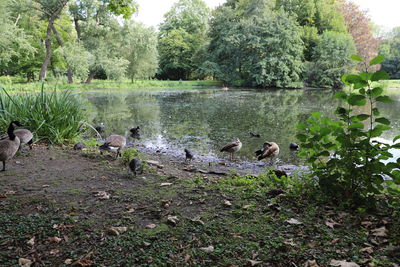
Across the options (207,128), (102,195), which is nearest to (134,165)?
(102,195)

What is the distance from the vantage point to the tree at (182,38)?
2202 inches

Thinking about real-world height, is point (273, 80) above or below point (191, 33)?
below

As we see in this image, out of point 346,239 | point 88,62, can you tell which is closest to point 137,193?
point 346,239

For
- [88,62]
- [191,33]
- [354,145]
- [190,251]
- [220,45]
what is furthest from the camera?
[191,33]

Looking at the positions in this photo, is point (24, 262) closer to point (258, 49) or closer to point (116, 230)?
point (116, 230)

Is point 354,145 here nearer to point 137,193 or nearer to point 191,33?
point 137,193

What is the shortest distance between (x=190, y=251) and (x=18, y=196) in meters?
2.53

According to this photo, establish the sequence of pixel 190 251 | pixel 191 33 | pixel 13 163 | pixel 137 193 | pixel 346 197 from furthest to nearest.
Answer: pixel 191 33, pixel 13 163, pixel 137 193, pixel 346 197, pixel 190 251

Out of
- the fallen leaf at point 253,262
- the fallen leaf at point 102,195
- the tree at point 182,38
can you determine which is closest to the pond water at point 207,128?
the fallen leaf at point 102,195

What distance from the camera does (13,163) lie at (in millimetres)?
5320

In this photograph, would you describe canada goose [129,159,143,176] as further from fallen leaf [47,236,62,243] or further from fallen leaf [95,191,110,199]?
fallen leaf [47,236,62,243]

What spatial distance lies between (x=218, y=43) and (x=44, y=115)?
43113 millimetres

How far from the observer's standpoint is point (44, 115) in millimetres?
7293

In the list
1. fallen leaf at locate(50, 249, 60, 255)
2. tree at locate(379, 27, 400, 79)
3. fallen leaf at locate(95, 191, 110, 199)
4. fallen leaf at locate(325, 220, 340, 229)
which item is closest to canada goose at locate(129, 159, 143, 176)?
fallen leaf at locate(95, 191, 110, 199)
